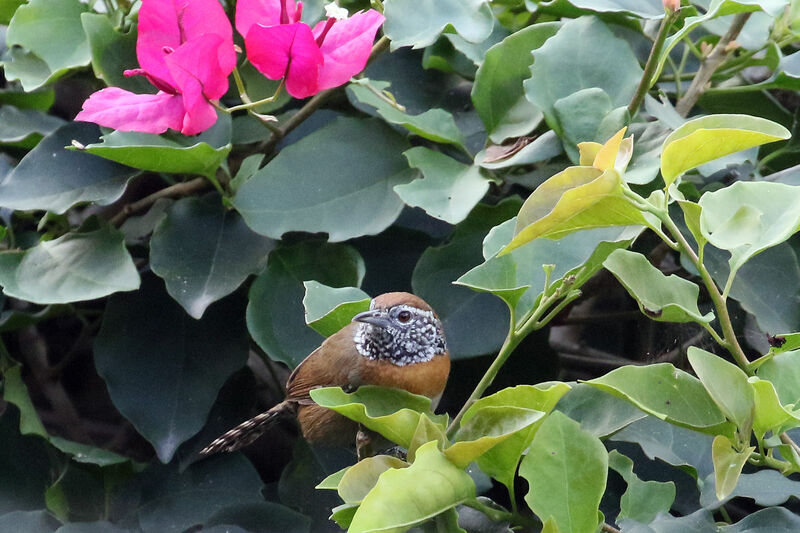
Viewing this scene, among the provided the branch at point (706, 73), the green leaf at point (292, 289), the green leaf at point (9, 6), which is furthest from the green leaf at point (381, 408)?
the green leaf at point (9, 6)

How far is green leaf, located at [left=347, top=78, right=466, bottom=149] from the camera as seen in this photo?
1301 mm

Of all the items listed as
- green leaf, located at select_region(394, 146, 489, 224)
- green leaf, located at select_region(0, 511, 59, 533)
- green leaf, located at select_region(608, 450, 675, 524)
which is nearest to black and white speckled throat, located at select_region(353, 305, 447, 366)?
green leaf, located at select_region(394, 146, 489, 224)

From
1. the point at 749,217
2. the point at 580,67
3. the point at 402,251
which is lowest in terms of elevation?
the point at 402,251

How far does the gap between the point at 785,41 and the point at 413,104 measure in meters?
0.61

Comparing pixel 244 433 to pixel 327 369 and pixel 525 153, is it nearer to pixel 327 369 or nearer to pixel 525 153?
pixel 327 369

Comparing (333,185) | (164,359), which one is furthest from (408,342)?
(164,359)

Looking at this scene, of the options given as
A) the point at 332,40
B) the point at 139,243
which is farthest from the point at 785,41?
the point at 139,243

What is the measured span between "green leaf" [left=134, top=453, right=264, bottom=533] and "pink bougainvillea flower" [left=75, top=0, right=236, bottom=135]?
1.91ft

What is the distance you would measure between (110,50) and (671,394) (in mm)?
1003

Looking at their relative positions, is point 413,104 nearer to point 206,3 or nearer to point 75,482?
point 206,3

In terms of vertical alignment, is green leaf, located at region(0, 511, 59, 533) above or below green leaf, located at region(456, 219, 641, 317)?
below

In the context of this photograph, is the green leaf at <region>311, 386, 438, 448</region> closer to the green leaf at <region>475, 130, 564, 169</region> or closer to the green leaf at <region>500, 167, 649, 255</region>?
the green leaf at <region>500, 167, 649, 255</region>

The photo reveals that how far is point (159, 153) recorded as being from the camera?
4.08 feet

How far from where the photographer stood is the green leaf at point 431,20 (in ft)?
3.90
